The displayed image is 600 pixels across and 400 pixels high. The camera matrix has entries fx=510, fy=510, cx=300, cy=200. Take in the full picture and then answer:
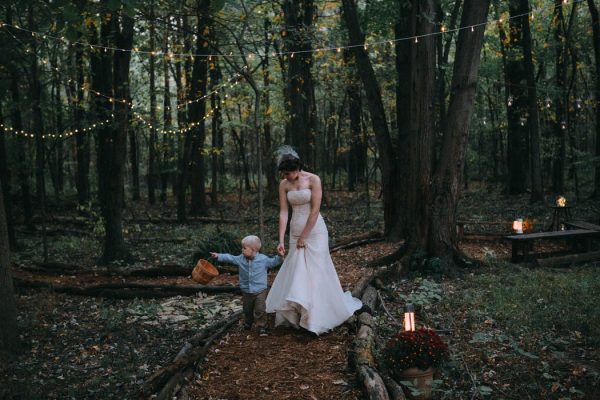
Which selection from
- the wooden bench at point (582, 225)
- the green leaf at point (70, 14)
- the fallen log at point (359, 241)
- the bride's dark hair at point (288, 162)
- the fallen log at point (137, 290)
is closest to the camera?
the green leaf at point (70, 14)

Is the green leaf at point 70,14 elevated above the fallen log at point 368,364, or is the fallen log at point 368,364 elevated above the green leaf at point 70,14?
the green leaf at point 70,14

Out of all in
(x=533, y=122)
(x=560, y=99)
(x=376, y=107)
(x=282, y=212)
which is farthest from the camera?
(x=560, y=99)

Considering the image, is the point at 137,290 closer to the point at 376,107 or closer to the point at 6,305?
the point at 6,305

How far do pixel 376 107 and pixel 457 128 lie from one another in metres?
3.04

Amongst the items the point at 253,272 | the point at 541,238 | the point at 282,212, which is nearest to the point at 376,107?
the point at 541,238

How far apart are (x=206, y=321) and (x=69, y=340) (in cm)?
214

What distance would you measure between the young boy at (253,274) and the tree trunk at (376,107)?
23.1 feet

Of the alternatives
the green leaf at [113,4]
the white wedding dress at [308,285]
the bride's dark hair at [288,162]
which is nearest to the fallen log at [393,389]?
the white wedding dress at [308,285]

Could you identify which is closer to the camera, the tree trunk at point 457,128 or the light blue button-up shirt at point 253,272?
the light blue button-up shirt at point 253,272

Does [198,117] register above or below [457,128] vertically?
above

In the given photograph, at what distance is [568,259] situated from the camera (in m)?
11.8

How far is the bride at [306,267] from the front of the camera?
22.3 ft

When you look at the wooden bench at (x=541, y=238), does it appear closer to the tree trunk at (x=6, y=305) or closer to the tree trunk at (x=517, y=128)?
the tree trunk at (x=6, y=305)

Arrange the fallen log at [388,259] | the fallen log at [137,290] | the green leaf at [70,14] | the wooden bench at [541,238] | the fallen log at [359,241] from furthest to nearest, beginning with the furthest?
1. the fallen log at [359,241]
2. the wooden bench at [541,238]
3. the fallen log at [388,259]
4. the fallen log at [137,290]
5. the green leaf at [70,14]
